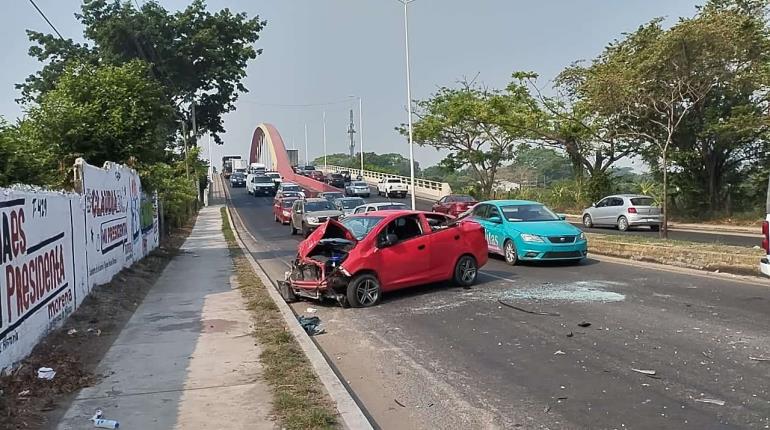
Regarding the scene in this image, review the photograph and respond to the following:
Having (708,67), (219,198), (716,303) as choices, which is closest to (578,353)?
(716,303)

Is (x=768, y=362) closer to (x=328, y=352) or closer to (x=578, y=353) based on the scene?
(x=578, y=353)

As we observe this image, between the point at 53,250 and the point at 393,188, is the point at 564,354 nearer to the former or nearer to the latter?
the point at 53,250

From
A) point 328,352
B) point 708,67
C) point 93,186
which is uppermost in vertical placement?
point 708,67

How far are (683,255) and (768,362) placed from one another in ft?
28.1

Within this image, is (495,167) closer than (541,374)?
No

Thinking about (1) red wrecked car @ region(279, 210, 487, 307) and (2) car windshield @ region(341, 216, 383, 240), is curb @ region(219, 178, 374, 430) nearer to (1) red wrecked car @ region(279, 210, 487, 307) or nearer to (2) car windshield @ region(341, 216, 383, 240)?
(1) red wrecked car @ region(279, 210, 487, 307)

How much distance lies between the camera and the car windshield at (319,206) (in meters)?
30.0

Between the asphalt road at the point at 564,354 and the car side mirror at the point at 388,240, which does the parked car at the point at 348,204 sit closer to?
the asphalt road at the point at 564,354

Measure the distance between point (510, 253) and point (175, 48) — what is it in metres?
41.0

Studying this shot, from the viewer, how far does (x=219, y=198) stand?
6600cm

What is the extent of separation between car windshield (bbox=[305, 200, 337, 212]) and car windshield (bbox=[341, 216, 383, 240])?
16.3 metres

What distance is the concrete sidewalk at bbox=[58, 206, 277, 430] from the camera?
623 centimetres

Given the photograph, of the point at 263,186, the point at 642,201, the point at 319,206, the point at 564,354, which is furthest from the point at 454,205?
the point at 263,186

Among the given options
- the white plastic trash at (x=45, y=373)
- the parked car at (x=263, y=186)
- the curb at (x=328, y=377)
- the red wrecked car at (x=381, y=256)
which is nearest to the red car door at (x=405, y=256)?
the red wrecked car at (x=381, y=256)
